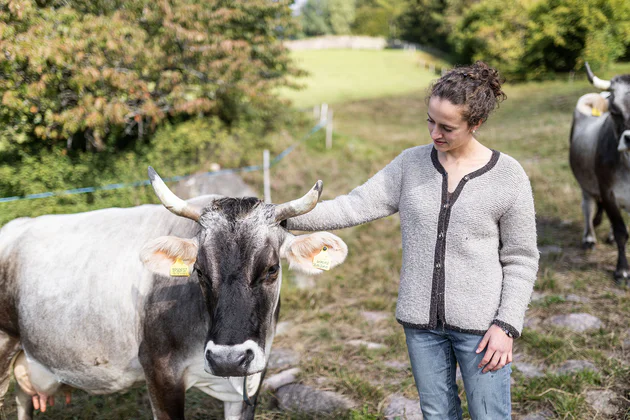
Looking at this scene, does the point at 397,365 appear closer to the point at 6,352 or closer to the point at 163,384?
the point at 163,384

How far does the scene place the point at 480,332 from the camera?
2250 mm

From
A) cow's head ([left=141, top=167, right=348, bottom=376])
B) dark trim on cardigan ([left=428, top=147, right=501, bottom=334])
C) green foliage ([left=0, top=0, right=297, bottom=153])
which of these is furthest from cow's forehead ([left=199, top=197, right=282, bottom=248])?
green foliage ([left=0, top=0, right=297, bottom=153])

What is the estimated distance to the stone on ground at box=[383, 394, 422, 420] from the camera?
3668 millimetres

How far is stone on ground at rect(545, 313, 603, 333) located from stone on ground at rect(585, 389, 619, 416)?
1.08 meters

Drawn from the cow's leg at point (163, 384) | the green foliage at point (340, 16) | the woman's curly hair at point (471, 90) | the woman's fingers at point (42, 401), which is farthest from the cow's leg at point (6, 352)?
the green foliage at point (340, 16)

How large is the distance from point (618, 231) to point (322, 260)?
4.81m

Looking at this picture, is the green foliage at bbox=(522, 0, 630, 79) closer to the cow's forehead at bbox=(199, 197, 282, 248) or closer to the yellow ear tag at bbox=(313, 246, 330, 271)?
the yellow ear tag at bbox=(313, 246, 330, 271)

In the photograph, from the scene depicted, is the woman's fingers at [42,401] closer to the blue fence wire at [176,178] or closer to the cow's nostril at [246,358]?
the cow's nostril at [246,358]

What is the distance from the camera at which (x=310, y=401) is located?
4.01 m

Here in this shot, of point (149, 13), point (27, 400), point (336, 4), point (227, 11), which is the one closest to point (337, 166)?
point (227, 11)

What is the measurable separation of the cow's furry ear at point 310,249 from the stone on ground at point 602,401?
2177 millimetres

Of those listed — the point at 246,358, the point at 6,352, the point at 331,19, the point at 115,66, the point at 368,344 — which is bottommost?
the point at 368,344

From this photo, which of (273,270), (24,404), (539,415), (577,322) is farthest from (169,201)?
(577,322)

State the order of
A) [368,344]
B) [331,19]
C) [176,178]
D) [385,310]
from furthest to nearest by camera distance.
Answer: [331,19], [176,178], [385,310], [368,344]
